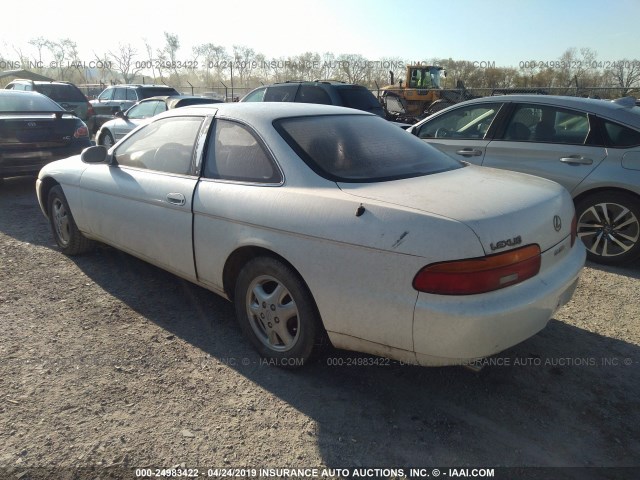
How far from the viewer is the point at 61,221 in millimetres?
4664

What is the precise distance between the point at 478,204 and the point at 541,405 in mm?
1172

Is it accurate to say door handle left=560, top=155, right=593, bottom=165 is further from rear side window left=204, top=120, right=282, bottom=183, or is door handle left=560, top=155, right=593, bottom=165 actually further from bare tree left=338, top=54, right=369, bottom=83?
bare tree left=338, top=54, right=369, bottom=83

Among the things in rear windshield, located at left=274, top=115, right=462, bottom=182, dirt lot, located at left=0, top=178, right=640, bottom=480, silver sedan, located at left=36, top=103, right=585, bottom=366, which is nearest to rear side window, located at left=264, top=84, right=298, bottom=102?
silver sedan, located at left=36, top=103, right=585, bottom=366

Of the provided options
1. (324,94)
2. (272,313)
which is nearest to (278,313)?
(272,313)

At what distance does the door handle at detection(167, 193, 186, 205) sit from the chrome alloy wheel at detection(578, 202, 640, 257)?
12.3 feet

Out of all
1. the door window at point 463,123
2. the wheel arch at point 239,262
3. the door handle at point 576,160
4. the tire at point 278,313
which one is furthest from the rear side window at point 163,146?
the door handle at point 576,160

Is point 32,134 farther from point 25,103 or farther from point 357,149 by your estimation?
point 357,149

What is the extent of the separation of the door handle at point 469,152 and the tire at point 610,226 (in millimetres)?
1150

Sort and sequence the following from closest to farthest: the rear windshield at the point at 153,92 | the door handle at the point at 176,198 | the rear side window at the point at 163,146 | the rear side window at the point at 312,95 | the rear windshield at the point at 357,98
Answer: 1. the door handle at the point at 176,198
2. the rear side window at the point at 163,146
3. the rear side window at the point at 312,95
4. the rear windshield at the point at 357,98
5. the rear windshield at the point at 153,92

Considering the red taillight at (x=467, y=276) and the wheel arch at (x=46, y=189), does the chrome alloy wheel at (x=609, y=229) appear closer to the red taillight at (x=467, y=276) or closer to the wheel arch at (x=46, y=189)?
the red taillight at (x=467, y=276)

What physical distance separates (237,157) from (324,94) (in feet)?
23.0

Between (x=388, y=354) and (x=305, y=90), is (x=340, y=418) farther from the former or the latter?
(x=305, y=90)

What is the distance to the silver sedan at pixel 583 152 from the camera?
4.39 m

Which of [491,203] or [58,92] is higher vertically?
[58,92]
